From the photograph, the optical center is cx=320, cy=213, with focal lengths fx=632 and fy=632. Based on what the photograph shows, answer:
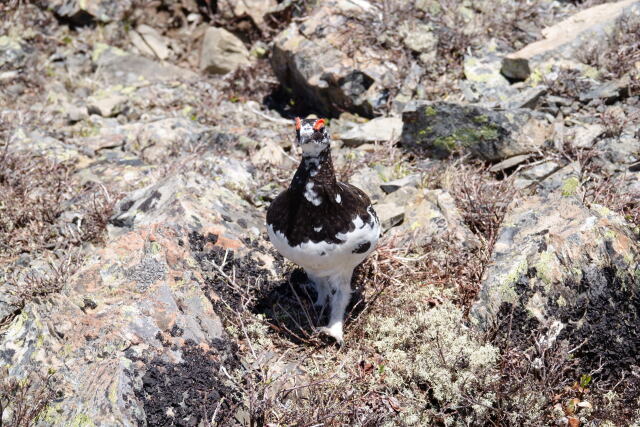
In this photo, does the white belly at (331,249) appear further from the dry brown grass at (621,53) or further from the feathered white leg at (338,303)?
the dry brown grass at (621,53)

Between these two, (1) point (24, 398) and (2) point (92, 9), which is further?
(2) point (92, 9)

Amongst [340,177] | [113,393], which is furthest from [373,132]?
[113,393]

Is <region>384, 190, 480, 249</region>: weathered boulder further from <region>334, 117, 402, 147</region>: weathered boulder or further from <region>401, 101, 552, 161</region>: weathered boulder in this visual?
<region>334, 117, 402, 147</region>: weathered boulder

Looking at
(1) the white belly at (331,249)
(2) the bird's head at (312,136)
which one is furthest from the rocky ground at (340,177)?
(2) the bird's head at (312,136)

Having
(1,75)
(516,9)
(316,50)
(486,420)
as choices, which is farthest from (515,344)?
(1,75)

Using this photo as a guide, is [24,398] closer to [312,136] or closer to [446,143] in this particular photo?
[312,136]

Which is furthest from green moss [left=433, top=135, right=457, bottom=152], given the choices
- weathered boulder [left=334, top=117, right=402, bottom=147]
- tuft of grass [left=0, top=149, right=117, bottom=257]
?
tuft of grass [left=0, top=149, right=117, bottom=257]

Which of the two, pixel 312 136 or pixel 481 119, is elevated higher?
pixel 312 136
